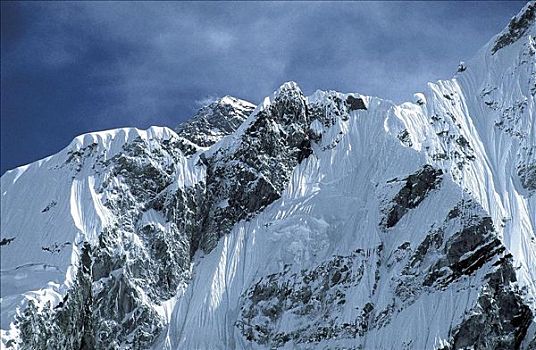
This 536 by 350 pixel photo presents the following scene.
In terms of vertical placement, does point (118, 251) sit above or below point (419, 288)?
above

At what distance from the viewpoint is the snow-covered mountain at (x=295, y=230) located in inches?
5674

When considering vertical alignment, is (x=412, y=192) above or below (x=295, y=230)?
above

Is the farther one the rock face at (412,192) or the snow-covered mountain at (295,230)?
the rock face at (412,192)

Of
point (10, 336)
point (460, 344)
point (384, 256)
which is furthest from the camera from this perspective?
point (384, 256)

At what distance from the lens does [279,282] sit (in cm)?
15950

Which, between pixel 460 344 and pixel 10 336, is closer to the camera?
pixel 10 336

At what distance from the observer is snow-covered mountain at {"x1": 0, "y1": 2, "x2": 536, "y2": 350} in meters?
144

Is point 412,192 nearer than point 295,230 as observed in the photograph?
Yes

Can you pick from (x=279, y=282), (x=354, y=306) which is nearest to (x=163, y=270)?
(x=279, y=282)

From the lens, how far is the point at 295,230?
16700cm

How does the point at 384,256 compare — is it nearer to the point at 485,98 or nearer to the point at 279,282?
the point at 279,282

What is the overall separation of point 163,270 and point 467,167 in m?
58.4

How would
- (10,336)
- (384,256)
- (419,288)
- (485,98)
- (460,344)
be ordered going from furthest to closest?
(485,98), (384,256), (419,288), (460,344), (10,336)

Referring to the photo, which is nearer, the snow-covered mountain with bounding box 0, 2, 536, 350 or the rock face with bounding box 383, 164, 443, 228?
the snow-covered mountain with bounding box 0, 2, 536, 350
